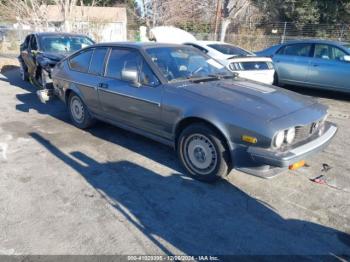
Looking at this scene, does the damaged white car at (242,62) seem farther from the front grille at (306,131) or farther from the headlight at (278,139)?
the headlight at (278,139)

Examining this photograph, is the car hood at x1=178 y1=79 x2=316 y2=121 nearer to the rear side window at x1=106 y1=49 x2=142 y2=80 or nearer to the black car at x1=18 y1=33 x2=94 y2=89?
the rear side window at x1=106 y1=49 x2=142 y2=80

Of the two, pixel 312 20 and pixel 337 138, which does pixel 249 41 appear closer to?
pixel 312 20

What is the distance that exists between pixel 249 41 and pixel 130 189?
61.8 feet

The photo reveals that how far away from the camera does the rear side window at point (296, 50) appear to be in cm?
894

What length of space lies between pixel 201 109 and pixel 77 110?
3140 millimetres

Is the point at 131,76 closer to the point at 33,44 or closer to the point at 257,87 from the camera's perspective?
the point at 257,87

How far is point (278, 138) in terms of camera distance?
11.1 ft

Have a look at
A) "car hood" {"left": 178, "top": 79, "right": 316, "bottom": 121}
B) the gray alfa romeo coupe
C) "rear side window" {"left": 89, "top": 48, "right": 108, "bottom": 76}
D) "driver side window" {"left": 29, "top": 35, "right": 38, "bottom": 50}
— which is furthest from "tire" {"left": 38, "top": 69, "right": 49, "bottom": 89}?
"car hood" {"left": 178, "top": 79, "right": 316, "bottom": 121}

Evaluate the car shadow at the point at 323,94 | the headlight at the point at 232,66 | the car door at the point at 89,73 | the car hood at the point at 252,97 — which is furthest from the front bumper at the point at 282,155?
the car shadow at the point at 323,94

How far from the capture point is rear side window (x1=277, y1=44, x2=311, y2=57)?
894 centimetres

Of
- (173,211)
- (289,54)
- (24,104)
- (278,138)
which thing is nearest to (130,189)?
(173,211)

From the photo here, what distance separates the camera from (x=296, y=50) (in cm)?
916

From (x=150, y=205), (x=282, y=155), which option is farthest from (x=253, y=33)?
(x=150, y=205)

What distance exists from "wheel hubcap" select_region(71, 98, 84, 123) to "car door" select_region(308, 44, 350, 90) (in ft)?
20.3
